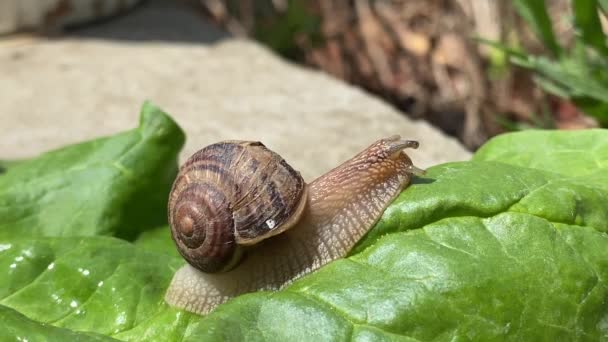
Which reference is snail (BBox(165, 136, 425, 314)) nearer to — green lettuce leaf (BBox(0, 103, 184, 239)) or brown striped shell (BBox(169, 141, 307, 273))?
brown striped shell (BBox(169, 141, 307, 273))

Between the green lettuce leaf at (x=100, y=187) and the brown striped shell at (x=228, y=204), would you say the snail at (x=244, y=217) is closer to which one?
the brown striped shell at (x=228, y=204)

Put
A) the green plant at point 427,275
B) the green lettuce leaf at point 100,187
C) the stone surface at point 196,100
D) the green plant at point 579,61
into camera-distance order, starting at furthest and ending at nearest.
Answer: the stone surface at point 196,100, the green plant at point 579,61, the green lettuce leaf at point 100,187, the green plant at point 427,275

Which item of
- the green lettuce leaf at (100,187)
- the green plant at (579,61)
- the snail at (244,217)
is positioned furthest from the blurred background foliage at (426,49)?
the snail at (244,217)

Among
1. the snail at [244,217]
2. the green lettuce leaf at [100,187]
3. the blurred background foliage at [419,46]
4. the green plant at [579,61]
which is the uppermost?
the green plant at [579,61]

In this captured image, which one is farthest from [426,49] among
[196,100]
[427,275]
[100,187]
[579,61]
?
[427,275]

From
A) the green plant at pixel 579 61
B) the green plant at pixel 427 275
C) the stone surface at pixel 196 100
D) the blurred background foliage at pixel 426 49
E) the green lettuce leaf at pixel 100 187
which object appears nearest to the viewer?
the green plant at pixel 427 275

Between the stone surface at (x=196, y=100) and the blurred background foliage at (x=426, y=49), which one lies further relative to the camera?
the blurred background foliage at (x=426, y=49)
